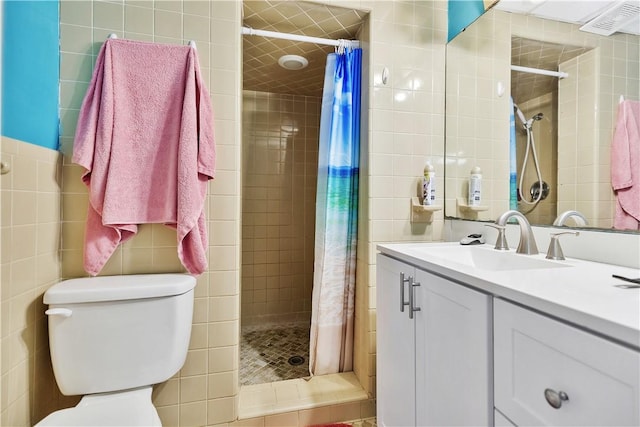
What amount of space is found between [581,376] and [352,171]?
126 cm

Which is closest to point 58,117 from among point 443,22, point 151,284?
point 151,284

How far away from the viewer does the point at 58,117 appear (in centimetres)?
117

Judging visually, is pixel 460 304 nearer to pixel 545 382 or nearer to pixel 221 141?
pixel 545 382

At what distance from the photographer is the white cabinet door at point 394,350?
100cm

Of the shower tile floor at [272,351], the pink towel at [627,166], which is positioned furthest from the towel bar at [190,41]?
the shower tile floor at [272,351]

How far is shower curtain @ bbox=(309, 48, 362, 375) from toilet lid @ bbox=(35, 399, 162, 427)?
86 cm

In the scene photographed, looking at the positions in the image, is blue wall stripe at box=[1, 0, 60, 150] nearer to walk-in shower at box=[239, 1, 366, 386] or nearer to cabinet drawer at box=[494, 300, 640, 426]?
walk-in shower at box=[239, 1, 366, 386]

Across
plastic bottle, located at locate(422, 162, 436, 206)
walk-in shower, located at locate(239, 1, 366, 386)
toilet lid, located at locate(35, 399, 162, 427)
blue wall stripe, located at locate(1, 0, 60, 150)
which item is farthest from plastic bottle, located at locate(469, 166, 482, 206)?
blue wall stripe, located at locate(1, 0, 60, 150)

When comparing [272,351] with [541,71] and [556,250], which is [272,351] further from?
[541,71]

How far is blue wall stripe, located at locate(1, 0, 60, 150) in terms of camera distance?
94 centimetres

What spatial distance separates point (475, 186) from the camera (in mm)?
1458

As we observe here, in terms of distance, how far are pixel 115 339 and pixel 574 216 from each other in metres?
1.67

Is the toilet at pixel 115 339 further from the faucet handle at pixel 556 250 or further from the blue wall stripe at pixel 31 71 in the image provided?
the faucet handle at pixel 556 250

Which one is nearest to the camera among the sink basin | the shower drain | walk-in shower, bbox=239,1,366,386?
the sink basin
